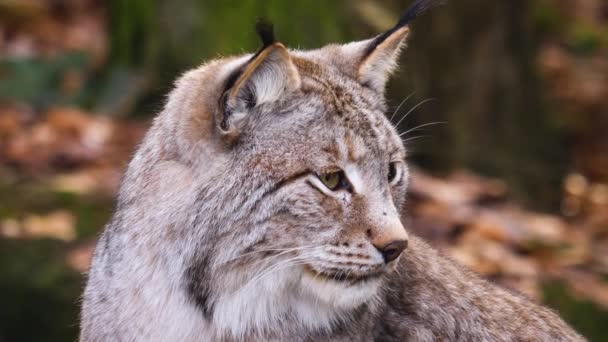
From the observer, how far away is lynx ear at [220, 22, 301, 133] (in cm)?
364

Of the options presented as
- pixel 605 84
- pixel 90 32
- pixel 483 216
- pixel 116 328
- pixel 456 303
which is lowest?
pixel 605 84

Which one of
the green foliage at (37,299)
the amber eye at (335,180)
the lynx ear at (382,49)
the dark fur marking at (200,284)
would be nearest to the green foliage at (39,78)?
the green foliage at (37,299)

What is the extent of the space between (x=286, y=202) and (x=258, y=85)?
1.45 feet

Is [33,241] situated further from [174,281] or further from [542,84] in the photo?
[542,84]

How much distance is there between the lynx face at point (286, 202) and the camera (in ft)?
12.1

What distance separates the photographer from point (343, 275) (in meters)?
3.71

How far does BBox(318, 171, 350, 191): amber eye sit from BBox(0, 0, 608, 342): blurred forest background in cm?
305

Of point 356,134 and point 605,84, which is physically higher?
point 356,134

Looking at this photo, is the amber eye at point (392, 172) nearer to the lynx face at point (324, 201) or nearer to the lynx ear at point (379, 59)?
the lynx face at point (324, 201)

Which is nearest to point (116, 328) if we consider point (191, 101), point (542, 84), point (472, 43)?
point (191, 101)

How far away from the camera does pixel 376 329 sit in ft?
13.3

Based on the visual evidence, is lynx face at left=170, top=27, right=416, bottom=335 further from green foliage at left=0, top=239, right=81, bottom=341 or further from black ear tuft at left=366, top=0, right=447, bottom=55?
green foliage at left=0, top=239, right=81, bottom=341

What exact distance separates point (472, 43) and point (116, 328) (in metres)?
6.03

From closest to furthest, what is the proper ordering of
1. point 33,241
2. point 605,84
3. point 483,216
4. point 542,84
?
point 33,241
point 483,216
point 542,84
point 605,84
